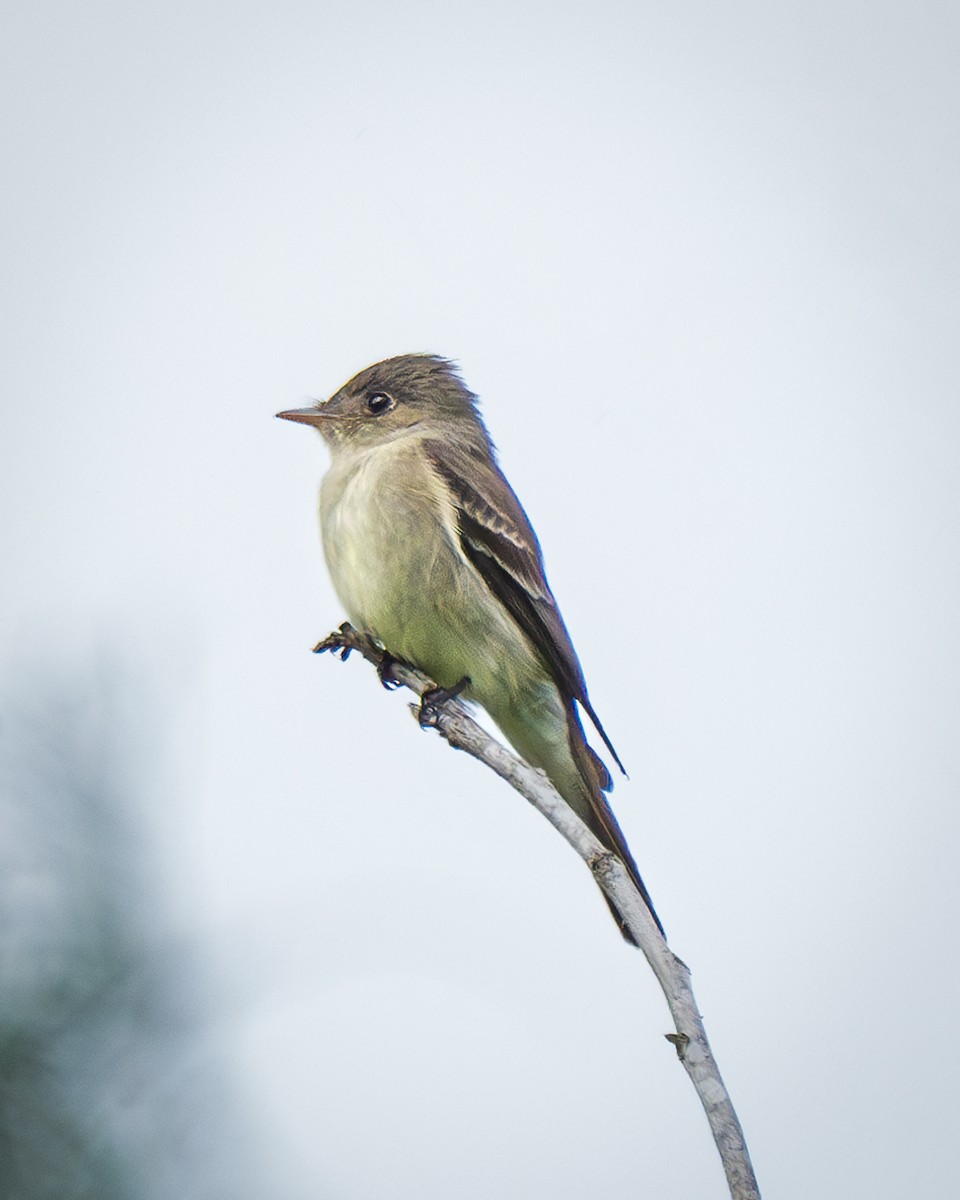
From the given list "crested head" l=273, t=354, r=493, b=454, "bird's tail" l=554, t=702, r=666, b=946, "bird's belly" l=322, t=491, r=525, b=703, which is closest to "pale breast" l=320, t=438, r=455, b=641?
"bird's belly" l=322, t=491, r=525, b=703

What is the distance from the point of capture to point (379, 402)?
5703 millimetres

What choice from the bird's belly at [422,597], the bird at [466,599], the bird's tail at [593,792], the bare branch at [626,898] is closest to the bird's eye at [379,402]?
the bird at [466,599]

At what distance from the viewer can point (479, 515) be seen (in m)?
5.00

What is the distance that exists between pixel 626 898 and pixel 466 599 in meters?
2.00

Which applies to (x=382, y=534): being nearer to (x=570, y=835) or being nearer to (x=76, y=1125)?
(x=570, y=835)

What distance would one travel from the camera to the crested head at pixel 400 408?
5582mm

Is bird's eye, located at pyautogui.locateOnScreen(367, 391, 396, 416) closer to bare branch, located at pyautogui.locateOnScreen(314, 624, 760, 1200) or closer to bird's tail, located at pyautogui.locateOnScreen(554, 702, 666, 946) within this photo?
bare branch, located at pyautogui.locateOnScreen(314, 624, 760, 1200)

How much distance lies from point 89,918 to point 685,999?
147 cm

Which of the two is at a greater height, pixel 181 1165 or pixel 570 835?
pixel 570 835

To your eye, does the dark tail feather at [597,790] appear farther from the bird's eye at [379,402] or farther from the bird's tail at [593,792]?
the bird's eye at [379,402]

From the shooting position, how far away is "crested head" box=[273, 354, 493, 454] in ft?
18.3

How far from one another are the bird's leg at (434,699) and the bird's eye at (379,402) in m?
1.46

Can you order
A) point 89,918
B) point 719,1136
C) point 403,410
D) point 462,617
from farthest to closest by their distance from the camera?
point 403,410
point 462,617
point 89,918
point 719,1136

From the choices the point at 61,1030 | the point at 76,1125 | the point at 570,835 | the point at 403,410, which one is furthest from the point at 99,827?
the point at 403,410
